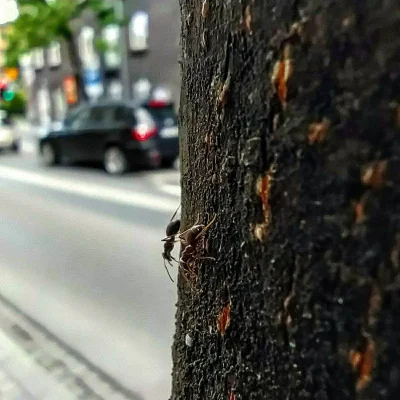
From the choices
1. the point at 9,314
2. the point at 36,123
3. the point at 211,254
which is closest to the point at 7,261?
the point at 9,314

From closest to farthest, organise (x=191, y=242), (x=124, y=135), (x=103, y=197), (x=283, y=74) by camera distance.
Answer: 1. (x=283, y=74)
2. (x=191, y=242)
3. (x=103, y=197)
4. (x=124, y=135)

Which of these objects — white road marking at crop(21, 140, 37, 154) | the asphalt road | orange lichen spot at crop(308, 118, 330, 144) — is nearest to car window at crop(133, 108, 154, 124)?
the asphalt road

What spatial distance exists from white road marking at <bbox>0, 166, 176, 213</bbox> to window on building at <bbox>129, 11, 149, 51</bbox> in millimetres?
8865

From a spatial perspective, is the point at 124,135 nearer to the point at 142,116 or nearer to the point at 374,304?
the point at 142,116

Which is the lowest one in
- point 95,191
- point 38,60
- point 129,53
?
point 95,191

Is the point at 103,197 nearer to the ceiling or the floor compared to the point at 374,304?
nearer to the floor

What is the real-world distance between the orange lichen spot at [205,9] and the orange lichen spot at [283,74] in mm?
227

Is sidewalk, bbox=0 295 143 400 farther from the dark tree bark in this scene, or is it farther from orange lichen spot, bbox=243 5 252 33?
the dark tree bark

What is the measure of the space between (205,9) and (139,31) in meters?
21.8

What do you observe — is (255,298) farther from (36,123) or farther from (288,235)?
(36,123)

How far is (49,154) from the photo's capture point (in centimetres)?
1511

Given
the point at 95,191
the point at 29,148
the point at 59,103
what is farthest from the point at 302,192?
the point at 59,103

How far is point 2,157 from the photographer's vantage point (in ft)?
60.8

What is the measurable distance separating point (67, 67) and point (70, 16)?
11.9 m
